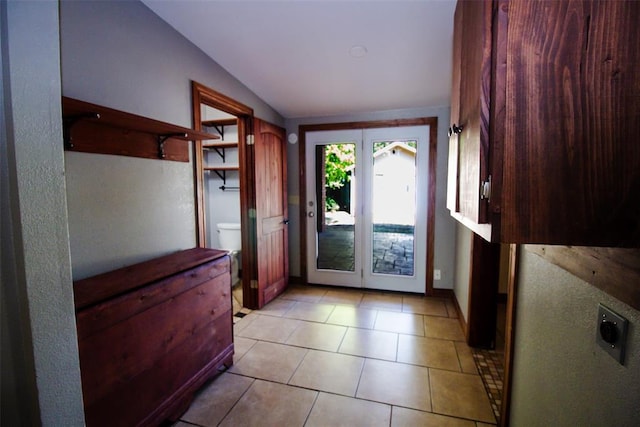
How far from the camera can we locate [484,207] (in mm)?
612

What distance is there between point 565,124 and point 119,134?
6.56ft

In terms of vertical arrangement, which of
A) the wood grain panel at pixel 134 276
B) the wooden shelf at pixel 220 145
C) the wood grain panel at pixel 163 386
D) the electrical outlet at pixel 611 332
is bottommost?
the wood grain panel at pixel 163 386

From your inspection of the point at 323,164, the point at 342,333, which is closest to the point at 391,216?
the point at 323,164

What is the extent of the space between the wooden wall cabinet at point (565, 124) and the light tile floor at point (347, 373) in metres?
1.58

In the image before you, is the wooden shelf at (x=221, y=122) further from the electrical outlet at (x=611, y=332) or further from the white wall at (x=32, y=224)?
the electrical outlet at (x=611, y=332)

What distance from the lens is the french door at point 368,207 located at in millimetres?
3463

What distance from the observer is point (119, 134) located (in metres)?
1.69

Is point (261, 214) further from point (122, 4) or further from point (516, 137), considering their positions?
point (516, 137)

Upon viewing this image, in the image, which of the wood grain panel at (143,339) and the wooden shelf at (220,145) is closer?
the wood grain panel at (143,339)

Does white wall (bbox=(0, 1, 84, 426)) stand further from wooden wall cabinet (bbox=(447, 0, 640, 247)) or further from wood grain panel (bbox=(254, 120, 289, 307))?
wood grain panel (bbox=(254, 120, 289, 307))

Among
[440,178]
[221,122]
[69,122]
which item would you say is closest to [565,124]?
[69,122]

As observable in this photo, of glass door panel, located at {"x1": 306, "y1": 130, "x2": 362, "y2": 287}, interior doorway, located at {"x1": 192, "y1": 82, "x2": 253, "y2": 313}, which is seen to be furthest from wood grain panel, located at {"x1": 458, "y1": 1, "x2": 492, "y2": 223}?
glass door panel, located at {"x1": 306, "y1": 130, "x2": 362, "y2": 287}

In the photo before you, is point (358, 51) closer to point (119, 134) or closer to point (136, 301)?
point (119, 134)

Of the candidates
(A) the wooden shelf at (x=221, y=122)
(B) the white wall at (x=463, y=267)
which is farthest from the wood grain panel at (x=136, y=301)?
(A) the wooden shelf at (x=221, y=122)
